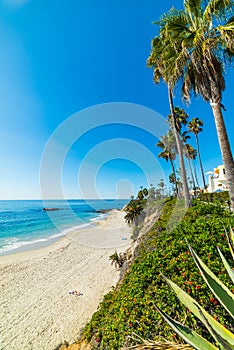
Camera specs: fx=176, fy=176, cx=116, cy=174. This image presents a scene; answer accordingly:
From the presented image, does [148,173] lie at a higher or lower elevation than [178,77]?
lower

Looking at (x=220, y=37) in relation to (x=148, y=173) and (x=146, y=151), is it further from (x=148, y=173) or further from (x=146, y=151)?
(x=146, y=151)

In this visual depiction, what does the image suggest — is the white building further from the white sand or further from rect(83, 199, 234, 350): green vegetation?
rect(83, 199, 234, 350): green vegetation

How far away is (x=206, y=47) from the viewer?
6.84 metres

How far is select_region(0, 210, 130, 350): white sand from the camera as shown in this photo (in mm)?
7098

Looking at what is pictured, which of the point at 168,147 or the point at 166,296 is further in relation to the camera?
the point at 168,147

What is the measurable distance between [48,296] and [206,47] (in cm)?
1444

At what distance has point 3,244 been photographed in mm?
25094

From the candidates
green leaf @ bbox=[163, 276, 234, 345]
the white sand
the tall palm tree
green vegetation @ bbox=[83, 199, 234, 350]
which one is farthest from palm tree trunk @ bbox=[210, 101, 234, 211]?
the white sand

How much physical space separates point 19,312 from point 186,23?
51.1 ft

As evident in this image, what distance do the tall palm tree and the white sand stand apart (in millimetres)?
8743

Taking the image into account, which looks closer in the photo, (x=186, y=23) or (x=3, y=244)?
(x=186, y=23)

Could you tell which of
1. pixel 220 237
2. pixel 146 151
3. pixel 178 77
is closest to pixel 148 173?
pixel 146 151

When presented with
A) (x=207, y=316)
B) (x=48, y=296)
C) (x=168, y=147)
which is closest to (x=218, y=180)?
(x=168, y=147)

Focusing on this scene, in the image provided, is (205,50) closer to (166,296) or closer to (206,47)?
(206,47)
